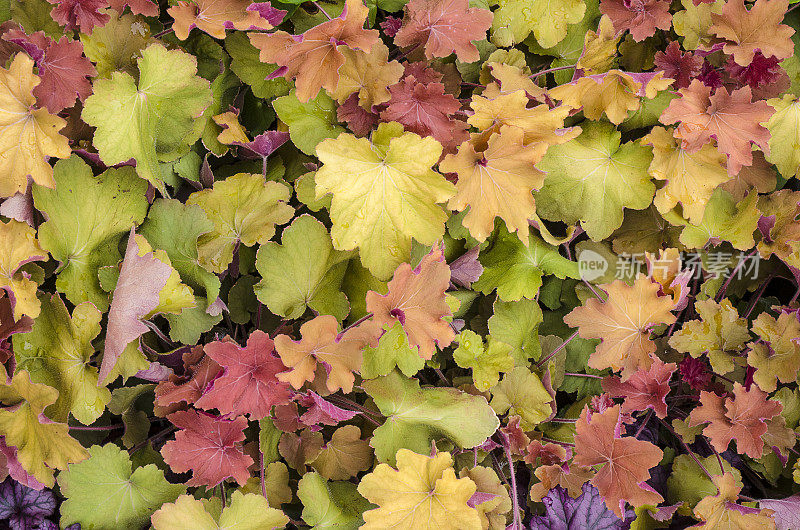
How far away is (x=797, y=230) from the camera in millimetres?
1258

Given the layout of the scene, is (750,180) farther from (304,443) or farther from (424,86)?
(304,443)

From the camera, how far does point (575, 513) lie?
1.21m

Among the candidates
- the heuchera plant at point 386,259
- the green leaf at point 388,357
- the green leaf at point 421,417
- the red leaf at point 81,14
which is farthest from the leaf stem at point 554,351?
the red leaf at point 81,14

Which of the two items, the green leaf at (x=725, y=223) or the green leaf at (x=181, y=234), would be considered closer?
the green leaf at (x=181, y=234)

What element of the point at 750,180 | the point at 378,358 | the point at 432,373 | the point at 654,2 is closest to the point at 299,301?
the point at 378,358

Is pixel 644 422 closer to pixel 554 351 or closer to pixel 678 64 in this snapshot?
pixel 554 351

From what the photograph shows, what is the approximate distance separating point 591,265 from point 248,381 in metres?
0.78

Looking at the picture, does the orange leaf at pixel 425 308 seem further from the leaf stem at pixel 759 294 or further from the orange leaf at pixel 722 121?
the leaf stem at pixel 759 294

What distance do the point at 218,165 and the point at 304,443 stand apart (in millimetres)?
591

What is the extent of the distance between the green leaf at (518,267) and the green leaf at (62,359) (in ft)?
2.39

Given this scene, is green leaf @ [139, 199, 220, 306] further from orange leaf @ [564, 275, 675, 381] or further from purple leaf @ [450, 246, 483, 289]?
orange leaf @ [564, 275, 675, 381]

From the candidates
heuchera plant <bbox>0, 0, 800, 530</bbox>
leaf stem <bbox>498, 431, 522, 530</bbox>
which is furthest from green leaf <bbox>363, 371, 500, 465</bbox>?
leaf stem <bbox>498, 431, 522, 530</bbox>

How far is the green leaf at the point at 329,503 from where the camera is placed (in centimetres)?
108

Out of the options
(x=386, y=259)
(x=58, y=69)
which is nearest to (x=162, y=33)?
(x=58, y=69)
